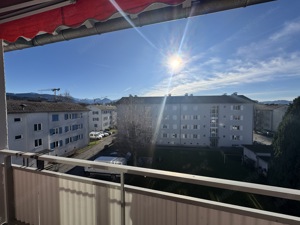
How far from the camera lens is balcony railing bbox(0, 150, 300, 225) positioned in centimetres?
81

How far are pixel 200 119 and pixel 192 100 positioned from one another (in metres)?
2.41

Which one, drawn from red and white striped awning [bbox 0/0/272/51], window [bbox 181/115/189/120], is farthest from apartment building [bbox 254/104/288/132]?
red and white striped awning [bbox 0/0/272/51]

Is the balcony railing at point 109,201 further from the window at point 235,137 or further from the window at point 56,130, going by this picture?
the window at point 235,137

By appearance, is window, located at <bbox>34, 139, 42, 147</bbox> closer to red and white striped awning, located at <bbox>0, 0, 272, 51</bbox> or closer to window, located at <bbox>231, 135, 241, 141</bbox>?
red and white striped awning, located at <bbox>0, 0, 272, 51</bbox>

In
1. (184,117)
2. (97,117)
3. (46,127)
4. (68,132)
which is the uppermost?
(184,117)

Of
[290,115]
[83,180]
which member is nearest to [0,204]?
[83,180]

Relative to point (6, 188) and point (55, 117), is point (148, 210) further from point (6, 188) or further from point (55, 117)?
point (55, 117)

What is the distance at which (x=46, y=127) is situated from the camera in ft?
42.2

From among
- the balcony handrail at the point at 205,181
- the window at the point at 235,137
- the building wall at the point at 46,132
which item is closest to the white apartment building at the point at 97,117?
the building wall at the point at 46,132

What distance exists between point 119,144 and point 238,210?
43.8 ft

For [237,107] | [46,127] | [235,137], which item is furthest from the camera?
[235,137]

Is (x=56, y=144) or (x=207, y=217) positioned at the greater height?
(x=207, y=217)

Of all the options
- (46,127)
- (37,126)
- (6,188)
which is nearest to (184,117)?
(46,127)

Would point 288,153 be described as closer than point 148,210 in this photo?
No
